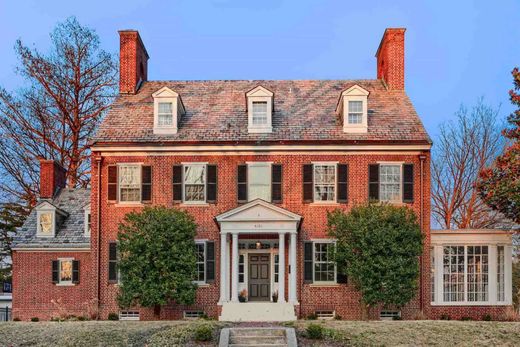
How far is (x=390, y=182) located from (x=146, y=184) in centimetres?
943

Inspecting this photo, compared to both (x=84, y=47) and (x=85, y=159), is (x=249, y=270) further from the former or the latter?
(x=84, y=47)

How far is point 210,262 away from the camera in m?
25.4

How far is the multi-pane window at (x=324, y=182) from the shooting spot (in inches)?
1003

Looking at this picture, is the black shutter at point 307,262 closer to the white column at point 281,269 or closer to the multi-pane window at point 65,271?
the white column at point 281,269

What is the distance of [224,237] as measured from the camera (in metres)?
24.3

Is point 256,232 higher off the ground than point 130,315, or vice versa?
point 256,232

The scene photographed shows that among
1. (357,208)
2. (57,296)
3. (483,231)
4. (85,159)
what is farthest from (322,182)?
(85,159)

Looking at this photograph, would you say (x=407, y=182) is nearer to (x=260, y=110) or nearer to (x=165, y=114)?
(x=260, y=110)

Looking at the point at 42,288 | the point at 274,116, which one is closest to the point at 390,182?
the point at 274,116

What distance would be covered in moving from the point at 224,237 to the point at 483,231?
32.6ft

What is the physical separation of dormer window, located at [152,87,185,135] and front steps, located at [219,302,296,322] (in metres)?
Answer: 7.30

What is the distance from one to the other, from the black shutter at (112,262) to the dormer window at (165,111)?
15.7 ft

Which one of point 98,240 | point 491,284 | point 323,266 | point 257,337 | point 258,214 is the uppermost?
point 258,214


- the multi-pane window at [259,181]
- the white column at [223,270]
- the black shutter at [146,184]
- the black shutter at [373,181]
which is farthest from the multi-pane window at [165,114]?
the black shutter at [373,181]
